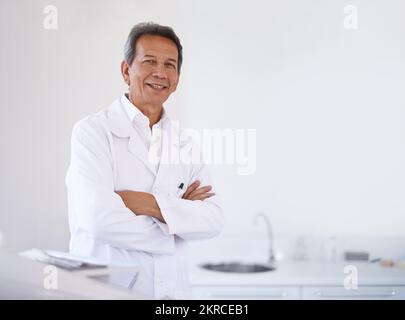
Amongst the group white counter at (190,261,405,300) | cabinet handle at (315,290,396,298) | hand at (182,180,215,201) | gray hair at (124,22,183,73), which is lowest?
cabinet handle at (315,290,396,298)

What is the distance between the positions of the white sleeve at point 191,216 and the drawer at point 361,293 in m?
0.41

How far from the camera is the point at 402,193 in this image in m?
1.75

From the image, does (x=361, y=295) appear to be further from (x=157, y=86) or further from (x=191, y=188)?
(x=157, y=86)

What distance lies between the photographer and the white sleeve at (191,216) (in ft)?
4.99

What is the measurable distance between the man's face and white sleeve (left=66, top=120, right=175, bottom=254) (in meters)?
0.19

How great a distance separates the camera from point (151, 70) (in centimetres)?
163

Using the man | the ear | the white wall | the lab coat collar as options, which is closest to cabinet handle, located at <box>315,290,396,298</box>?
the white wall

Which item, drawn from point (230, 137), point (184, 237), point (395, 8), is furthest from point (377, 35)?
point (184, 237)

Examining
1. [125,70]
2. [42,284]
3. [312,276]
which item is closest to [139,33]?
[125,70]

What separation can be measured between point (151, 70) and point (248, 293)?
2.70 feet

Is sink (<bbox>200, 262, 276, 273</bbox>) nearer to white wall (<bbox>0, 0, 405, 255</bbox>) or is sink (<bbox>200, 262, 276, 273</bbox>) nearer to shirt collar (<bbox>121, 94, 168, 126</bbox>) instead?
white wall (<bbox>0, 0, 405, 255</bbox>)

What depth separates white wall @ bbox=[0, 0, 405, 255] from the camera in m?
1.68

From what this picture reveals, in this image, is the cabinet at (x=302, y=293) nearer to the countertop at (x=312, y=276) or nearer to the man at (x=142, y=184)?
the countertop at (x=312, y=276)
